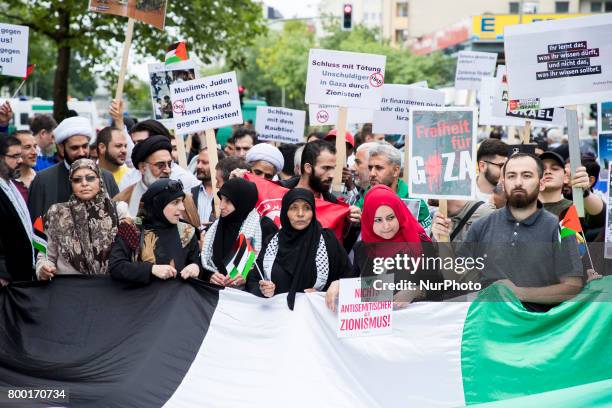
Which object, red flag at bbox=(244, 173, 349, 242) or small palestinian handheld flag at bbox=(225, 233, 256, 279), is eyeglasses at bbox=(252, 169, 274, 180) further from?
small palestinian handheld flag at bbox=(225, 233, 256, 279)

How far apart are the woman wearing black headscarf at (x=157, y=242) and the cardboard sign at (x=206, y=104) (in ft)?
7.44

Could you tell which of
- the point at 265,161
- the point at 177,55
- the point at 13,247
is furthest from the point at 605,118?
the point at 13,247

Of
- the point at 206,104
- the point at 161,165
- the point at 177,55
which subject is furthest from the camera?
the point at 177,55

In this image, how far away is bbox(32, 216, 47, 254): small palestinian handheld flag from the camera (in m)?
6.88

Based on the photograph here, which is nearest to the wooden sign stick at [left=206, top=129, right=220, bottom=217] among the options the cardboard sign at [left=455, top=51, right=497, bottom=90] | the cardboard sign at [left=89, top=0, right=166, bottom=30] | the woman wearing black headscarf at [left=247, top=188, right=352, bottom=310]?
the woman wearing black headscarf at [left=247, top=188, right=352, bottom=310]

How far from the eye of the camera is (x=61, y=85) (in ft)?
76.3

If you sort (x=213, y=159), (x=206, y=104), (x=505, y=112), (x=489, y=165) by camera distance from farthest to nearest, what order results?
(x=505, y=112), (x=206, y=104), (x=489, y=165), (x=213, y=159)

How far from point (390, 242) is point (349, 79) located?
2875 mm

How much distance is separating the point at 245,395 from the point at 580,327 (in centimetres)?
191

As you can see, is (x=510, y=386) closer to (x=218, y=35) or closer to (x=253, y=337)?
(x=253, y=337)

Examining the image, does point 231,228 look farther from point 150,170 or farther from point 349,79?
point 349,79

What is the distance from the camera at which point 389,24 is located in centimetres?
10181

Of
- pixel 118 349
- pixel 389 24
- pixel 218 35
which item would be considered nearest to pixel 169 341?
pixel 118 349

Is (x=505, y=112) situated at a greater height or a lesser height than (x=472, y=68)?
lesser
